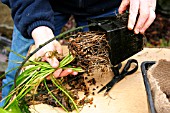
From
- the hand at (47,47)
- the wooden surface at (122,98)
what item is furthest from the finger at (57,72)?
the wooden surface at (122,98)

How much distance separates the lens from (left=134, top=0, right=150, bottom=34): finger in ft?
3.86

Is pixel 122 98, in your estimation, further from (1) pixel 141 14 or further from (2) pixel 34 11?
(2) pixel 34 11

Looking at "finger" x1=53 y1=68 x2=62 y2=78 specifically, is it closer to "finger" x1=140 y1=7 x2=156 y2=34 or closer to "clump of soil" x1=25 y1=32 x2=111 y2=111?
"clump of soil" x1=25 y1=32 x2=111 y2=111

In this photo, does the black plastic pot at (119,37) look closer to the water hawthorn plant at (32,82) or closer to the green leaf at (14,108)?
the water hawthorn plant at (32,82)

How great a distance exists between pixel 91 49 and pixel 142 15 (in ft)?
0.73

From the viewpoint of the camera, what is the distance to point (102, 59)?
1167mm

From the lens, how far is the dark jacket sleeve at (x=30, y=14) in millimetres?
1277

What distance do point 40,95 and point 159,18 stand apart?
2291 mm

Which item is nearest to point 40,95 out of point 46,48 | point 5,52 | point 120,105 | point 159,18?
point 46,48

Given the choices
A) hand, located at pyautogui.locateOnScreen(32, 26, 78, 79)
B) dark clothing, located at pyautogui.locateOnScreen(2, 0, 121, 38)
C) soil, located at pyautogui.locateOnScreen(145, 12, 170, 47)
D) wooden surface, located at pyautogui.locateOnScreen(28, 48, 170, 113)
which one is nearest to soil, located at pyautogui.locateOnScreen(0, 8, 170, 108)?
soil, located at pyautogui.locateOnScreen(145, 12, 170, 47)

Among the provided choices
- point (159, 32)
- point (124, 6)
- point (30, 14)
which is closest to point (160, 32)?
point (159, 32)

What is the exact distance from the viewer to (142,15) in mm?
1193

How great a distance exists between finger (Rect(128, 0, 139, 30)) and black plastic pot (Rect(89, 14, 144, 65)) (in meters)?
0.02

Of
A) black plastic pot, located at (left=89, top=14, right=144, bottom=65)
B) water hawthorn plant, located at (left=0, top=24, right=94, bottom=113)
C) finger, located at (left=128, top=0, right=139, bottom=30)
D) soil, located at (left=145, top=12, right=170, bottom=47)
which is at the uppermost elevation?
finger, located at (left=128, top=0, right=139, bottom=30)
